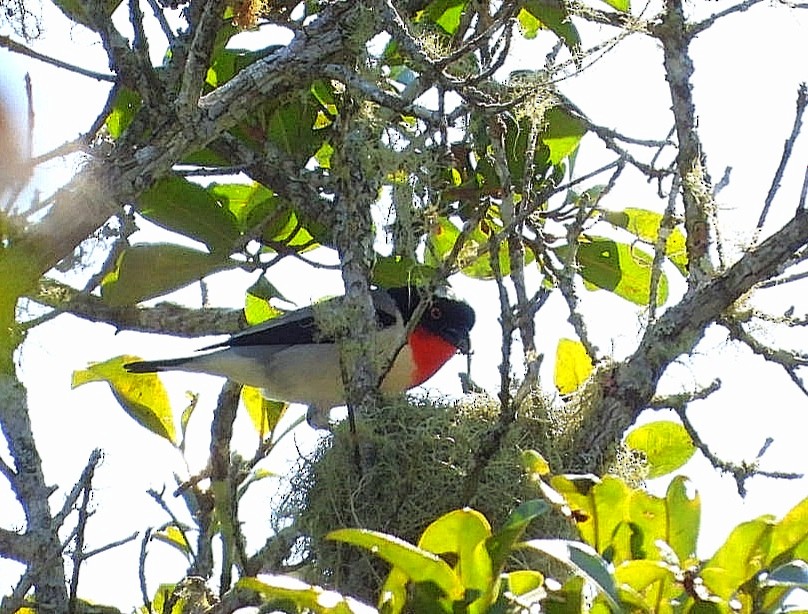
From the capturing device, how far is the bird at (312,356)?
12.0 ft

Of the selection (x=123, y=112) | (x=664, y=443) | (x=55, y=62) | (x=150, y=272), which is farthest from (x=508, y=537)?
(x=123, y=112)

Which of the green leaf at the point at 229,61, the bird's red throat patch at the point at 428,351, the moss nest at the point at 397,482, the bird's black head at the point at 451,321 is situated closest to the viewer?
the moss nest at the point at 397,482

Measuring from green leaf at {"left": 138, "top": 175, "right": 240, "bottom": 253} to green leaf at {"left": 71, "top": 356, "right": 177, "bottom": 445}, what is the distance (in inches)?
18.9

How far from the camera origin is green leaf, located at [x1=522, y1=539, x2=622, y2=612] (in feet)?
4.04

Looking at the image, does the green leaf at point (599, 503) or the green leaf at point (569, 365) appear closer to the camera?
the green leaf at point (599, 503)

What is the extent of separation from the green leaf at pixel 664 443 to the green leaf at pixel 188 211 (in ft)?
3.94

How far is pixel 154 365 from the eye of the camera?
Answer: 3.84 meters

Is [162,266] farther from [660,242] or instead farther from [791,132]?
[791,132]

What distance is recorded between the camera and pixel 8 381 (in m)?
2.57

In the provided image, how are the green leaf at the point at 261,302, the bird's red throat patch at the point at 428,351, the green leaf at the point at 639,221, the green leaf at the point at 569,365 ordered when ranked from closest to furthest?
the green leaf at the point at 569,365 < the green leaf at the point at 639,221 < the green leaf at the point at 261,302 < the bird's red throat patch at the point at 428,351

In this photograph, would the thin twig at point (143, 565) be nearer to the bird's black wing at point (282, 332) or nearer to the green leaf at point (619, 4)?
the bird's black wing at point (282, 332)

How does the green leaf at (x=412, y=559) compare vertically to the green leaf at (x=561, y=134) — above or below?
below

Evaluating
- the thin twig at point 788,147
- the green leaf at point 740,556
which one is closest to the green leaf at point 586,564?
the green leaf at point 740,556

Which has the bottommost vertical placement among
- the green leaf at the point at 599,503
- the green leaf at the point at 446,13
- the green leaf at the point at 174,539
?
the green leaf at the point at 599,503
